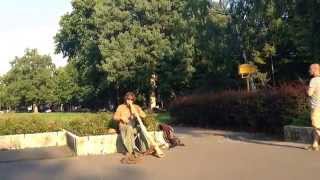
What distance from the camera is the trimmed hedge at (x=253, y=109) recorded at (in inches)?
695

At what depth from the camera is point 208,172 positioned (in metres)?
10.5

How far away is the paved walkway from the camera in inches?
400

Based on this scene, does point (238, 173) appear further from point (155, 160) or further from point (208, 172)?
point (155, 160)

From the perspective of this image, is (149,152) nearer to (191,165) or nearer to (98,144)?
(98,144)

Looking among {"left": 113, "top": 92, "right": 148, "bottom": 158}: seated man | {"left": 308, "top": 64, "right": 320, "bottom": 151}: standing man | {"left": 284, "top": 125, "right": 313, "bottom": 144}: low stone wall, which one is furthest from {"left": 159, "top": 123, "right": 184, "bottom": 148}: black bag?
{"left": 308, "top": 64, "right": 320, "bottom": 151}: standing man

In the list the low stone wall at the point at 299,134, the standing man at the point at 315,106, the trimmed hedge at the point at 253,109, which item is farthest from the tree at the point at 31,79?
the standing man at the point at 315,106

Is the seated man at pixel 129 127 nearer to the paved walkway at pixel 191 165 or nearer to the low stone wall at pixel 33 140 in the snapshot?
the paved walkway at pixel 191 165

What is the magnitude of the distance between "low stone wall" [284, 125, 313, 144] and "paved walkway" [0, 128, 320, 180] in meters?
0.55

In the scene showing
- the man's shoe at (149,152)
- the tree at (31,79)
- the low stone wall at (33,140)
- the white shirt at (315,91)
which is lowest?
the man's shoe at (149,152)

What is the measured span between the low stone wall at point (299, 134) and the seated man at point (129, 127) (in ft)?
13.7

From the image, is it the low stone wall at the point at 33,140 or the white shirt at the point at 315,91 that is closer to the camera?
the white shirt at the point at 315,91

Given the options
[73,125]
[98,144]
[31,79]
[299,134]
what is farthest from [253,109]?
[31,79]

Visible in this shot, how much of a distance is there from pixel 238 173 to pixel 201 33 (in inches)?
1460

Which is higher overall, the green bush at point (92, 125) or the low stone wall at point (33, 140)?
the green bush at point (92, 125)
